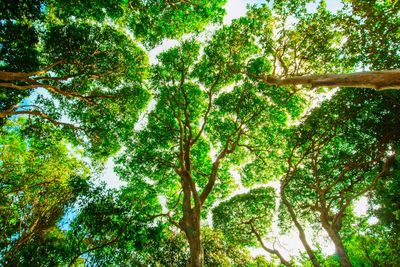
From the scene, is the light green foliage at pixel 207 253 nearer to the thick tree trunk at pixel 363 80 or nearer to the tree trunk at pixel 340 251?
the tree trunk at pixel 340 251

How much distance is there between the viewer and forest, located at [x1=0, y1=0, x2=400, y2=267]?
1169cm

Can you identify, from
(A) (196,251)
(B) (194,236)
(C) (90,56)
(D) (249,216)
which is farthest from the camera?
(D) (249,216)

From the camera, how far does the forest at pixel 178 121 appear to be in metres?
11.7

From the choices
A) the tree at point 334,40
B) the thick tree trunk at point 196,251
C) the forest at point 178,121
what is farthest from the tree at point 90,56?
the thick tree trunk at point 196,251

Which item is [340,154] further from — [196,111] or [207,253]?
[207,253]

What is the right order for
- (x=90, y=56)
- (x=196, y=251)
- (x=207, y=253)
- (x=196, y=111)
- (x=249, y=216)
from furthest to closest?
(x=207, y=253) → (x=249, y=216) → (x=196, y=111) → (x=90, y=56) → (x=196, y=251)

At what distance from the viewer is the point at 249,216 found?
797 inches

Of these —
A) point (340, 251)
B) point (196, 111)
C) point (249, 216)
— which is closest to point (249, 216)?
point (249, 216)

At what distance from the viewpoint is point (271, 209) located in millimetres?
20188

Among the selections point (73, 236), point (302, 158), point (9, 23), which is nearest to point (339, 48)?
point (302, 158)

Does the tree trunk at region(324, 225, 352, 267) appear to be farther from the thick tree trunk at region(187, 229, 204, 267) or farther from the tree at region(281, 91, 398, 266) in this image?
the thick tree trunk at region(187, 229, 204, 267)

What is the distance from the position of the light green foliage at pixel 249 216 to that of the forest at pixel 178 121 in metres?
0.22

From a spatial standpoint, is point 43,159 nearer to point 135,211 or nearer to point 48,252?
point 48,252

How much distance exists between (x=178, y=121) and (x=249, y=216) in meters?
11.7
